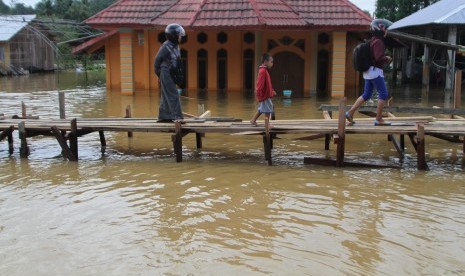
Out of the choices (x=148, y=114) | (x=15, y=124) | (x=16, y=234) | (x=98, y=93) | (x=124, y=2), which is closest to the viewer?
(x=16, y=234)

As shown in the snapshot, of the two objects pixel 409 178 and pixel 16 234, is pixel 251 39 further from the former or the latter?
pixel 16 234

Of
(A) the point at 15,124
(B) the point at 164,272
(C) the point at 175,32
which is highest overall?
(C) the point at 175,32

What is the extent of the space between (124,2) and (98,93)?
4.06m

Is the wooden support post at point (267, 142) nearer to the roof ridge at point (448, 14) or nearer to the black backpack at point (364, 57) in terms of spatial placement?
the black backpack at point (364, 57)

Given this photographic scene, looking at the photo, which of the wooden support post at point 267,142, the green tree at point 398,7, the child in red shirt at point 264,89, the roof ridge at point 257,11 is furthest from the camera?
the green tree at point 398,7

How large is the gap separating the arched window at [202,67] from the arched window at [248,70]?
157 centimetres

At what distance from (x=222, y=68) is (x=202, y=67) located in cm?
81

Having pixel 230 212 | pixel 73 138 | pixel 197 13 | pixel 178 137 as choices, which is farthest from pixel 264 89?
pixel 197 13

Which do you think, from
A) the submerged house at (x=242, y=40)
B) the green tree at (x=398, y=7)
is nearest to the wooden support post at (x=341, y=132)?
the submerged house at (x=242, y=40)

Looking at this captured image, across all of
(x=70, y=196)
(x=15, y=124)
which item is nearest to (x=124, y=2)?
(x=15, y=124)

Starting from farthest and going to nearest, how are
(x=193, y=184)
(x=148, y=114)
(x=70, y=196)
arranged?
(x=148, y=114), (x=193, y=184), (x=70, y=196)

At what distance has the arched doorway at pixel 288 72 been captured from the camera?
2058 cm

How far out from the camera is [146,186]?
25.5 ft

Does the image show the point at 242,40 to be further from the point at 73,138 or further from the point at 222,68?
the point at 73,138
